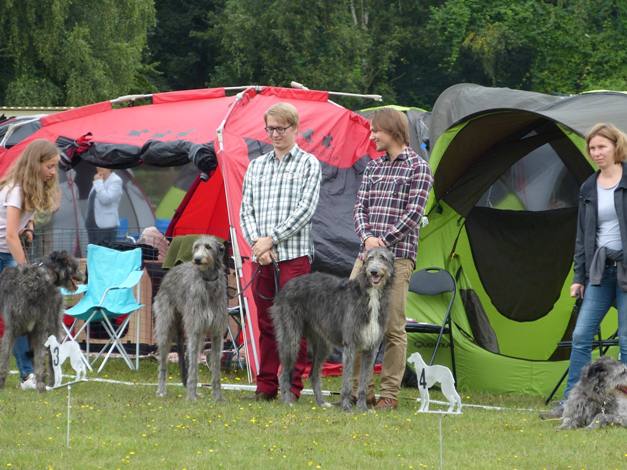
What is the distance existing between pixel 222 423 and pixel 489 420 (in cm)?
167

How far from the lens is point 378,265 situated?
720 cm

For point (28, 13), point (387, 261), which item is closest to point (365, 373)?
point (387, 261)

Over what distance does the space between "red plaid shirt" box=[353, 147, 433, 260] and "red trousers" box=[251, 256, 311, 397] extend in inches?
19.8

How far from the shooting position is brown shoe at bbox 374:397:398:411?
25.0 ft

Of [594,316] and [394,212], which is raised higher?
[394,212]

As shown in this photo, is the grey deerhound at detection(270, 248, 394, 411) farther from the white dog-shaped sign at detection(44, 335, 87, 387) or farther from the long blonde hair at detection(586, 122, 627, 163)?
the long blonde hair at detection(586, 122, 627, 163)

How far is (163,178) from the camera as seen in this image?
48.3 ft

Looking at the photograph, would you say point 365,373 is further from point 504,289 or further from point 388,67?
point 388,67

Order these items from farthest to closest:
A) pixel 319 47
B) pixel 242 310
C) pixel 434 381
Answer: pixel 319 47
pixel 242 310
pixel 434 381

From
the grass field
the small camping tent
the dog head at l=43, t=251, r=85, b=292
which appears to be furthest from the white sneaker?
the small camping tent

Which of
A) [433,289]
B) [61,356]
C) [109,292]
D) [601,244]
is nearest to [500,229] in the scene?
[433,289]

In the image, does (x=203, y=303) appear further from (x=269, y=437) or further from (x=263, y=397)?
(x=269, y=437)

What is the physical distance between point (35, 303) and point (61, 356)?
114 centimetres

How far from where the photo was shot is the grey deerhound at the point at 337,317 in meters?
7.34
